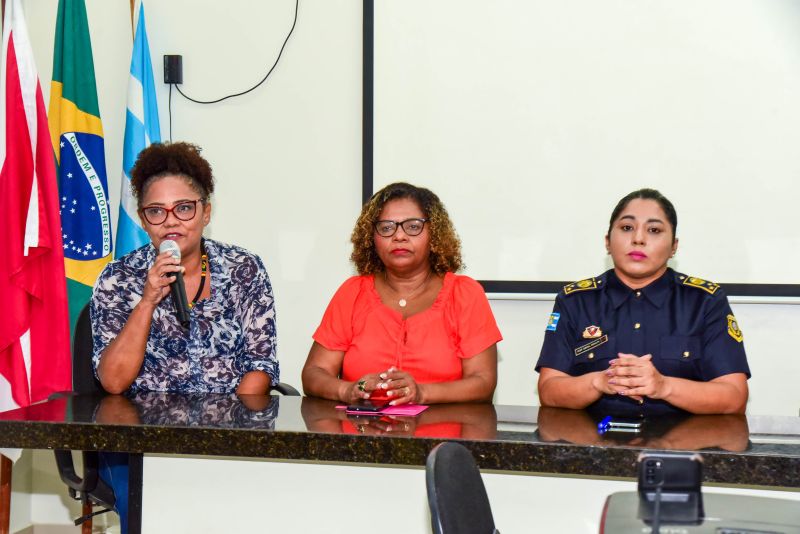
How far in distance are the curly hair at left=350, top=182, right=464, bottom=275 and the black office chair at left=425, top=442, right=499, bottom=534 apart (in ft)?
4.61

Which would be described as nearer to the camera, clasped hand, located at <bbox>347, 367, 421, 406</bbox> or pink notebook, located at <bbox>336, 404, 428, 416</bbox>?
pink notebook, located at <bbox>336, 404, 428, 416</bbox>

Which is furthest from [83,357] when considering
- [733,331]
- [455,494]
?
[733,331]

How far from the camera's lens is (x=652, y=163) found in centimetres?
340

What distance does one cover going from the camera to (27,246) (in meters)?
3.34

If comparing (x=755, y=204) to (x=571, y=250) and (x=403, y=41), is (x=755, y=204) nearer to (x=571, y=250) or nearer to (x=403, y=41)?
(x=571, y=250)

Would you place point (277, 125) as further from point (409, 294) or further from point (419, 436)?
point (419, 436)

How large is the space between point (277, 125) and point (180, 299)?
151 cm

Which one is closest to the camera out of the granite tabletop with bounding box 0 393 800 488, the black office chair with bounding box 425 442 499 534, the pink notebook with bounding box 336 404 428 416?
the black office chair with bounding box 425 442 499 534

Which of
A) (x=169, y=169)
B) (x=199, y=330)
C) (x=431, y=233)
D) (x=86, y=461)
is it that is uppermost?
(x=169, y=169)

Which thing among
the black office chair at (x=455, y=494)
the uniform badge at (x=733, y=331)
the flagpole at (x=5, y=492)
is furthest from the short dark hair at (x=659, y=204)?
the flagpole at (x=5, y=492)

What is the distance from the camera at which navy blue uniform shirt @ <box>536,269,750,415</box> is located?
8.24ft

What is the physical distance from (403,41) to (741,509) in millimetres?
2892

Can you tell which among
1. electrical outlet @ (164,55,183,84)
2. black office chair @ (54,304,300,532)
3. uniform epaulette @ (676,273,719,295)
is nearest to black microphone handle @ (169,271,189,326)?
black office chair @ (54,304,300,532)

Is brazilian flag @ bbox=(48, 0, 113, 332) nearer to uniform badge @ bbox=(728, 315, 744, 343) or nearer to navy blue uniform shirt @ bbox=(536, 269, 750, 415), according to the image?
navy blue uniform shirt @ bbox=(536, 269, 750, 415)
